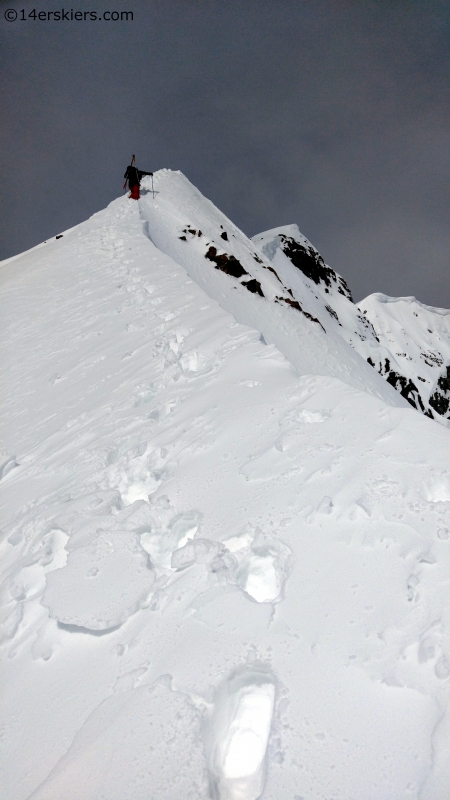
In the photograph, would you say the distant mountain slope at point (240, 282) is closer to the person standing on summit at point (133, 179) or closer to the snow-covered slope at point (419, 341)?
the person standing on summit at point (133, 179)

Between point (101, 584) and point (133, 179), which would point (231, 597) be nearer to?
point (101, 584)

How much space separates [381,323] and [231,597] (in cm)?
11883

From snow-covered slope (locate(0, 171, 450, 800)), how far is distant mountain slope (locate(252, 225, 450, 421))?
2766 centimetres

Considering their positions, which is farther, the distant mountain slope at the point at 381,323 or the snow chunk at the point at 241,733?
the distant mountain slope at the point at 381,323

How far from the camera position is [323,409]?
14.1 feet

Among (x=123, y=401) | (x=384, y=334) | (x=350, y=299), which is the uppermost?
(x=123, y=401)

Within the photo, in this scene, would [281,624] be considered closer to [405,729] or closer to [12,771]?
[405,729]

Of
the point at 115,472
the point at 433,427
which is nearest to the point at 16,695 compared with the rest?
the point at 115,472

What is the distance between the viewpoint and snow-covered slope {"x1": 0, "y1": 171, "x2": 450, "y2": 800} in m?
2.04

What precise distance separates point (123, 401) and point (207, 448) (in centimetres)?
218

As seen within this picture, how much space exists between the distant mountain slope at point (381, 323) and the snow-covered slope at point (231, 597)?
90.7 ft

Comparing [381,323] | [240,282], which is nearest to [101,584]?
[240,282]

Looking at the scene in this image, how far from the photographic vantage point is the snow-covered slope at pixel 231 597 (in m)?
2.04

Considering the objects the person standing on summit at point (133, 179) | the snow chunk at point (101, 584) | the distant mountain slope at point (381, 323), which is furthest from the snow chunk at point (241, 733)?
the distant mountain slope at point (381, 323)
